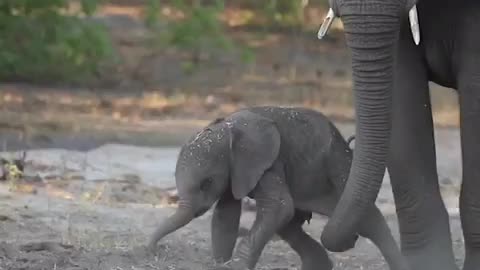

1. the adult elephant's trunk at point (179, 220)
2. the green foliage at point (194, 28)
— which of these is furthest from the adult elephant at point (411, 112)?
the green foliage at point (194, 28)

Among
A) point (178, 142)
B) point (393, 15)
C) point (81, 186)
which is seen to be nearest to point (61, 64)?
point (178, 142)

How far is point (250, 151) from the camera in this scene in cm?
770

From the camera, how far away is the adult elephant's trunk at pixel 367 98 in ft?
21.3

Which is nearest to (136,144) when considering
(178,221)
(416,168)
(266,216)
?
(178,221)

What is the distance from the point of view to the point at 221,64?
2388cm

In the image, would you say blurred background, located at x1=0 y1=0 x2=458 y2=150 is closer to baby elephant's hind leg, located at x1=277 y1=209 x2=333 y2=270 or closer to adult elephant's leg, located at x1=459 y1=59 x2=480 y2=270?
baby elephant's hind leg, located at x1=277 y1=209 x2=333 y2=270

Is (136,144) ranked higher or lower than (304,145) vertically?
lower

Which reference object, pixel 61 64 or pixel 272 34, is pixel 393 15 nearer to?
pixel 61 64

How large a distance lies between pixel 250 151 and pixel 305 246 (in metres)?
0.78

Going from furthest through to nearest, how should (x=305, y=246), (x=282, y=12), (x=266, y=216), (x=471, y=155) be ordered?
(x=282, y=12) → (x=305, y=246) → (x=266, y=216) → (x=471, y=155)

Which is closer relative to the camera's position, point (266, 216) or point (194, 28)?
point (266, 216)

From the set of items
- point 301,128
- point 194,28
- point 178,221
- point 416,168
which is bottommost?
point 194,28

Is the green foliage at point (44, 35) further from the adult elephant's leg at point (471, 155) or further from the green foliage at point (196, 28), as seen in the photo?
the adult elephant's leg at point (471, 155)

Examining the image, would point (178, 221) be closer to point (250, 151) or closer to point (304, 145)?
point (250, 151)
